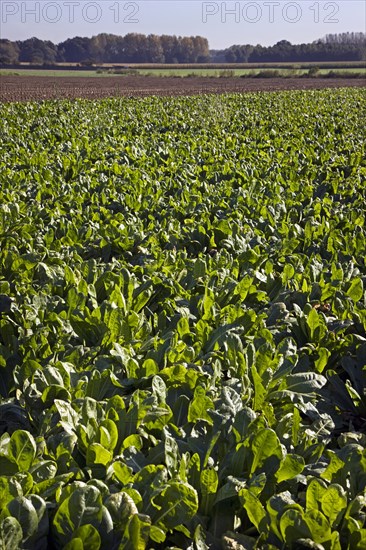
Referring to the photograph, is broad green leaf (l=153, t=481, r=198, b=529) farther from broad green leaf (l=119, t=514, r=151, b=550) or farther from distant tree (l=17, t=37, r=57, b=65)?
distant tree (l=17, t=37, r=57, b=65)

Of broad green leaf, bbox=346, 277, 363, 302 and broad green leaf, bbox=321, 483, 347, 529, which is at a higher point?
broad green leaf, bbox=346, 277, 363, 302

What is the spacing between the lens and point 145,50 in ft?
355

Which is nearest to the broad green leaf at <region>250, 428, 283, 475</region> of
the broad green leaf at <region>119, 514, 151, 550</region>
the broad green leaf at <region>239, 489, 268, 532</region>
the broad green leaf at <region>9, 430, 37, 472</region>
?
the broad green leaf at <region>239, 489, 268, 532</region>

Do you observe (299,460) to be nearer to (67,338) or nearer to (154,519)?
(154,519)

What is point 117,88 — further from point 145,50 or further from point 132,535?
point 145,50

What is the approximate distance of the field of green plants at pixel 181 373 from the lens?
6.63ft

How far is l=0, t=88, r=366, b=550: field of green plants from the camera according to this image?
2.02 meters

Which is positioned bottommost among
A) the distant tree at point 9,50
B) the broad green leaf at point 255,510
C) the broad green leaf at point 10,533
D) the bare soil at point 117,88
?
the broad green leaf at point 255,510

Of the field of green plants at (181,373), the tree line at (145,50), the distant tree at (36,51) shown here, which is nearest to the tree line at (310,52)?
the tree line at (145,50)

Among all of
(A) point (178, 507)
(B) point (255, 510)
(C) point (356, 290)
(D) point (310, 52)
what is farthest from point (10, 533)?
(D) point (310, 52)

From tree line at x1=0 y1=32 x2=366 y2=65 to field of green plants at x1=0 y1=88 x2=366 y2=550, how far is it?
10040cm

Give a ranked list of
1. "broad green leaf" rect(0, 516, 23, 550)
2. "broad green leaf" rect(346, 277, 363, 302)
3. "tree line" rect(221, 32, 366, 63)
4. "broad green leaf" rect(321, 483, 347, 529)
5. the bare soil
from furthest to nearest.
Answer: "tree line" rect(221, 32, 366, 63), the bare soil, "broad green leaf" rect(346, 277, 363, 302), "broad green leaf" rect(321, 483, 347, 529), "broad green leaf" rect(0, 516, 23, 550)

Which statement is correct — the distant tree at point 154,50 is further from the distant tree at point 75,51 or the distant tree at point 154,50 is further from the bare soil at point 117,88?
the bare soil at point 117,88

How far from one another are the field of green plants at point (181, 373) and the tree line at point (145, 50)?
10040cm
